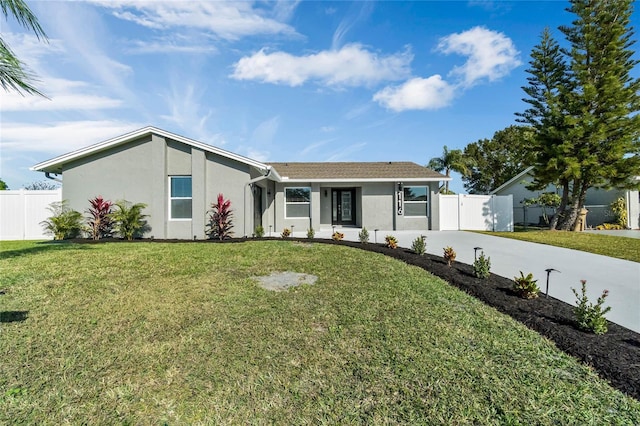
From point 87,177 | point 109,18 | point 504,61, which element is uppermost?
point 504,61

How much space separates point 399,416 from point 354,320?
1.80m

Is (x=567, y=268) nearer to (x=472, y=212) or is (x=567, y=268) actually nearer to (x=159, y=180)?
(x=472, y=212)

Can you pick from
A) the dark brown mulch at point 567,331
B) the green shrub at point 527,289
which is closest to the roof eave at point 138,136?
the dark brown mulch at point 567,331

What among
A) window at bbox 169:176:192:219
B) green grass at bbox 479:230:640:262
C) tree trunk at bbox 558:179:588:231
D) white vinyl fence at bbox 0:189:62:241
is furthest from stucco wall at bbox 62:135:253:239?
tree trunk at bbox 558:179:588:231

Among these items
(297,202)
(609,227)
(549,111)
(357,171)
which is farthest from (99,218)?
(609,227)

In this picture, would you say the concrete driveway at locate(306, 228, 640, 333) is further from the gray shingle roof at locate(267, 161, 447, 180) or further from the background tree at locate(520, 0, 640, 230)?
the background tree at locate(520, 0, 640, 230)

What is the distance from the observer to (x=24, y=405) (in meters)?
2.75

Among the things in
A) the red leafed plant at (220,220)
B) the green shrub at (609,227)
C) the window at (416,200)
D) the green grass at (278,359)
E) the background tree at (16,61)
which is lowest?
the green grass at (278,359)

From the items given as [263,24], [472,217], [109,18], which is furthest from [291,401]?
[472,217]

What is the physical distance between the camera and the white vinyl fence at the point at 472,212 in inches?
675

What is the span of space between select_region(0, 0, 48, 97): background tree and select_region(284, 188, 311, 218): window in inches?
494

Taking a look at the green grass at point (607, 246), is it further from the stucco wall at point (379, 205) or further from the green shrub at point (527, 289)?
the green shrub at point (527, 289)

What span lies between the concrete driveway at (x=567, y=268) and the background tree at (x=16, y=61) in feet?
27.1

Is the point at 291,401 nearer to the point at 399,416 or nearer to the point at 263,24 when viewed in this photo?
the point at 399,416
